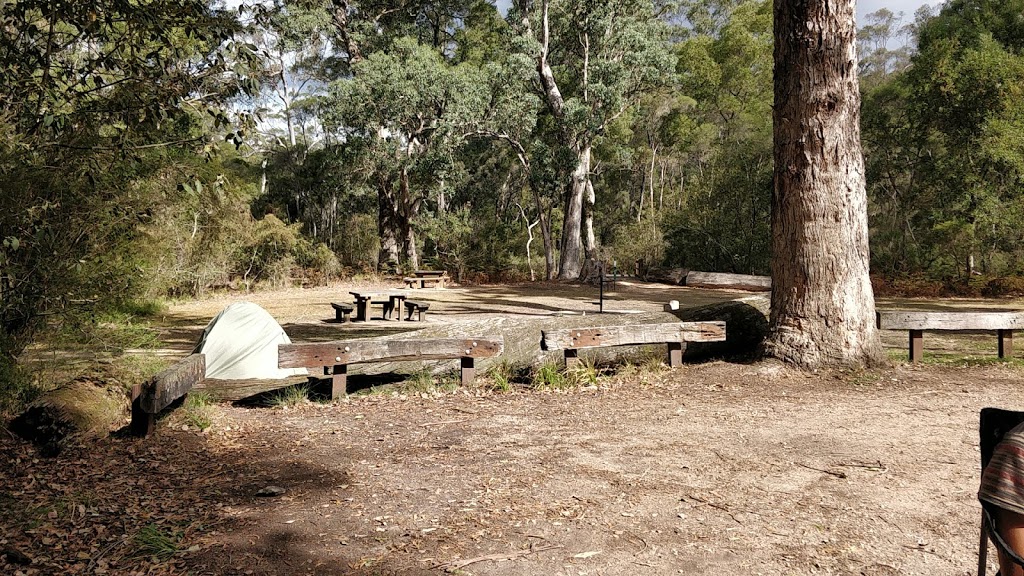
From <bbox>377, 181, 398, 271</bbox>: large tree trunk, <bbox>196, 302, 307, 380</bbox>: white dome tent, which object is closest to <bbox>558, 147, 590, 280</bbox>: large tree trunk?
<bbox>377, 181, 398, 271</bbox>: large tree trunk

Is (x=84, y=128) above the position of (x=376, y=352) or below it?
above

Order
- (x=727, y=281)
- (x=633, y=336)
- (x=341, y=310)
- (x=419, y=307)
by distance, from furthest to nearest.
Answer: (x=727, y=281) < (x=341, y=310) < (x=419, y=307) < (x=633, y=336)

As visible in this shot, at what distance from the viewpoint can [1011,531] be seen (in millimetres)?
1659

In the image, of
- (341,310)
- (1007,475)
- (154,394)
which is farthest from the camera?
(341,310)

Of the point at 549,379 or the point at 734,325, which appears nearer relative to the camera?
the point at 549,379

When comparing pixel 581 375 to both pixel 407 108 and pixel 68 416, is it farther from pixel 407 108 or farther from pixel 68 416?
pixel 407 108

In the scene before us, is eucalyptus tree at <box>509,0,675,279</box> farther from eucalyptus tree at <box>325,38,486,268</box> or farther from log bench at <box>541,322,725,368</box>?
log bench at <box>541,322,725,368</box>

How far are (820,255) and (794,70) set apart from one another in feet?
6.94

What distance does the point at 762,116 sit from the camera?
3725cm

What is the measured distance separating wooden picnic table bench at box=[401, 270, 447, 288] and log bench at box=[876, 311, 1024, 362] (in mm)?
18006

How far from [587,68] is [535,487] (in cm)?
2451

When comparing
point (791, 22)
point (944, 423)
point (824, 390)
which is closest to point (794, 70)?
point (791, 22)

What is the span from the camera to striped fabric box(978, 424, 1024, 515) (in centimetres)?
163

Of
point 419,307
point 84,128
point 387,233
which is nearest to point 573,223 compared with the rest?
point 387,233
